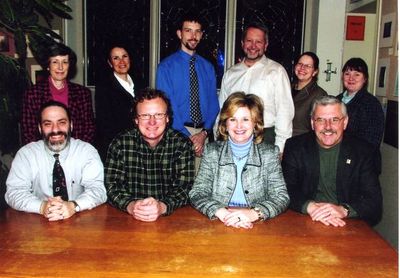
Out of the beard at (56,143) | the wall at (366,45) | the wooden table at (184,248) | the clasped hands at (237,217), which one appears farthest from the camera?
the wall at (366,45)

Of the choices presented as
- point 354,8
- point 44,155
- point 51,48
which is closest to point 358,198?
point 44,155

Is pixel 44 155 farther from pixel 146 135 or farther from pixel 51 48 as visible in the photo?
pixel 51 48

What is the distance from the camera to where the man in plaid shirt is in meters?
2.14

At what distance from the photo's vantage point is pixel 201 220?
1827mm

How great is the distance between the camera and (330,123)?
Result: 223 cm

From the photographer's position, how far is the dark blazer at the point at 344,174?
6.74 feet

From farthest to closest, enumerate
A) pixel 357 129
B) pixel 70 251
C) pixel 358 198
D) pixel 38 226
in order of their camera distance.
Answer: pixel 357 129, pixel 358 198, pixel 38 226, pixel 70 251

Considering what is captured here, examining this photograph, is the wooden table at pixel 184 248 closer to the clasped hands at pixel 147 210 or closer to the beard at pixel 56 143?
the clasped hands at pixel 147 210

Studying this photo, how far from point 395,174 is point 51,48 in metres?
2.66

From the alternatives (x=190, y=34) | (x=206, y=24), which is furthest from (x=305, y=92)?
(x=206, y=24)

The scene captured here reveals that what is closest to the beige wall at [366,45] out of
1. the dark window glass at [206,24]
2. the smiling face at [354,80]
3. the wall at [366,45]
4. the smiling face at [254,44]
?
the wall at [366,45]

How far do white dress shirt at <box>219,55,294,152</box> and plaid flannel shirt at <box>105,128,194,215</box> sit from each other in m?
1.10

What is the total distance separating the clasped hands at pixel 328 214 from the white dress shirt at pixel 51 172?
98 centimetres

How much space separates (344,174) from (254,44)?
131 cm
